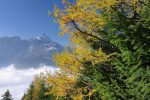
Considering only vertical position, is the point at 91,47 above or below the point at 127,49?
above

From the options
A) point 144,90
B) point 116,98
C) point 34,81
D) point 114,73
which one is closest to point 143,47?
point 144,90

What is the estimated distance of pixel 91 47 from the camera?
1255 cm

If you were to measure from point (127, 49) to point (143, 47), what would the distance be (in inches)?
20.7

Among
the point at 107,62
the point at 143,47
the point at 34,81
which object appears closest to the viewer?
the point at 143,47

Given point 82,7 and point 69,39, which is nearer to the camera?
point 82,7

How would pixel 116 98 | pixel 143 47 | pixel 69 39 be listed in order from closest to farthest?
pixel 143 47 → pixel 116 98 → pixel 69 39

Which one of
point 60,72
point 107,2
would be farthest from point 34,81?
point 107,2

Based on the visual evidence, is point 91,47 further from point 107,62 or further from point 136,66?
point 136,66

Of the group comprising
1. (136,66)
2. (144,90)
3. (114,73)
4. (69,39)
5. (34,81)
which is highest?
(34,81)

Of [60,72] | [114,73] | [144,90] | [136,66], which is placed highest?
[60,72]

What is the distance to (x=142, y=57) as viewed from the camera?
752 cm

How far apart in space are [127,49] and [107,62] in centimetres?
436

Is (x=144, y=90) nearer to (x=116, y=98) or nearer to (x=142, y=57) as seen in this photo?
(x=142, y=57)

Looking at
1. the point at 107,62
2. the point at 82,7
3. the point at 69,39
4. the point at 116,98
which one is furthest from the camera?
the point at 69,39
